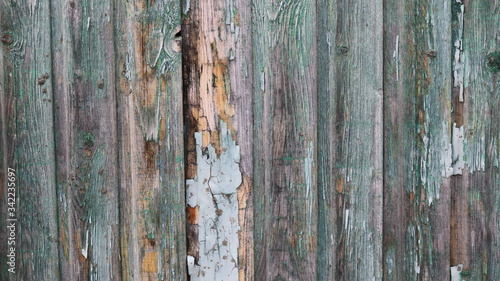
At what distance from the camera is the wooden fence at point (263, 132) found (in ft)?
4.94

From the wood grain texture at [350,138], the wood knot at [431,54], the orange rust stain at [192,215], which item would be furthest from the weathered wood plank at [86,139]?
the wood knot at [431,54]

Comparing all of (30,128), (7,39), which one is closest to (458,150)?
(30,128)

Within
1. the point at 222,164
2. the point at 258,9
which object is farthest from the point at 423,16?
the point at 222,164

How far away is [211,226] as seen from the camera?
1.53 m

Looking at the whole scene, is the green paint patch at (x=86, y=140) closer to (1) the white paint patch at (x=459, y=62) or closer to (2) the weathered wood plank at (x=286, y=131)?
(2) the weathered wood plank at (x=286, y=131)

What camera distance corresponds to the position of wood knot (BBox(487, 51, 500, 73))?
1491 mm

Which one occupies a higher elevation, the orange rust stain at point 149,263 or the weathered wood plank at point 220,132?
the weathered wood plank at point 220,132

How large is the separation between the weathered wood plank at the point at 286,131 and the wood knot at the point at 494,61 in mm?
660

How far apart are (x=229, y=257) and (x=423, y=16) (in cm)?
117

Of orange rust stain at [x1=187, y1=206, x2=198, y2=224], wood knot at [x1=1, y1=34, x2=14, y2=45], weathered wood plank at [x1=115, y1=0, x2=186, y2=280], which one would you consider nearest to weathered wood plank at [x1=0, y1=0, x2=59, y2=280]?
Answer: wood knot at [x1=1, y1=34, x2=14, y2=45]

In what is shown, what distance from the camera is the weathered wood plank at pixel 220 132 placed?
150 centimetres

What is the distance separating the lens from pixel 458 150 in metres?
1.52

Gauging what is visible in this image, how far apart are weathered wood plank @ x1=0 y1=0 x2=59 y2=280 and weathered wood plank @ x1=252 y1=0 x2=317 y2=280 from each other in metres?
0.82

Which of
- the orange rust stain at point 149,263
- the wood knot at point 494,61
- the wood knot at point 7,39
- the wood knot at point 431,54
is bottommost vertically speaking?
the orange rust stain at point 149,263
